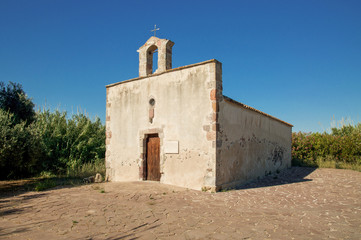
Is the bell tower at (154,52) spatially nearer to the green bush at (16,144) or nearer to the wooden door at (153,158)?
the wooden door at (153,158)

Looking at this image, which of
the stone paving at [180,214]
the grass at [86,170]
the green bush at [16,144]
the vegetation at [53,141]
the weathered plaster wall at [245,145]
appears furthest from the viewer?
the grass at [86,170]

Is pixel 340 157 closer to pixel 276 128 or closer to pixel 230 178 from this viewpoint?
pixel 276 128

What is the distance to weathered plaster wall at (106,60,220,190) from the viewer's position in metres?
8.27

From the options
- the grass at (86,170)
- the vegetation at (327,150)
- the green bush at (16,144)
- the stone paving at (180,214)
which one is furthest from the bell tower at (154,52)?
the vegetation at (327,150)

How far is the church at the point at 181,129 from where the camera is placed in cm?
826

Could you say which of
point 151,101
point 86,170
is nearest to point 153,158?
point 151,101

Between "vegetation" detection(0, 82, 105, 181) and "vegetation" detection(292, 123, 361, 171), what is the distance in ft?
40.9

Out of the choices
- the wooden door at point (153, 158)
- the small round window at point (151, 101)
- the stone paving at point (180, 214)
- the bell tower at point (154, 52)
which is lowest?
the stone paving at point (180, 214)

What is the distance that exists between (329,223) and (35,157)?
403 inches

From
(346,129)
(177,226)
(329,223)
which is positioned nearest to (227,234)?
(177,226)

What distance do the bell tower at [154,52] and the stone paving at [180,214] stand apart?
4487mm

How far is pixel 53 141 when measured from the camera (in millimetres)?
14312

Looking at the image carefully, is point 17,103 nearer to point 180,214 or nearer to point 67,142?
point 67,142

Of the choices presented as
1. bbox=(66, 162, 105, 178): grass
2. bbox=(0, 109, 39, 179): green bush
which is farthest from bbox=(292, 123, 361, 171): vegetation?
bbox=(0, 109, 39, 179): green bush
